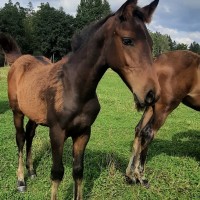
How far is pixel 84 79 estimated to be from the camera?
3.63 meters

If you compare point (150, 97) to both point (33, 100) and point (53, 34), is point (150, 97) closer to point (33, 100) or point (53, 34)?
point (33, 100)

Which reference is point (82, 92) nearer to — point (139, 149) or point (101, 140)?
point (139, 149)

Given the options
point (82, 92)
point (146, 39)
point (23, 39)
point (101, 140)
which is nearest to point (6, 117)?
point (101, 140)

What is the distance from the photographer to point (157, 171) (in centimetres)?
578

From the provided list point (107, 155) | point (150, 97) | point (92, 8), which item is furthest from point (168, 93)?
point (92, 8)

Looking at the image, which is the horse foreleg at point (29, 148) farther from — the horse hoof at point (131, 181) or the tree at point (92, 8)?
the tree at point (92, 8)

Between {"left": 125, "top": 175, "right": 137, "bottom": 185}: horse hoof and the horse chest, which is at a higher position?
the horse chest

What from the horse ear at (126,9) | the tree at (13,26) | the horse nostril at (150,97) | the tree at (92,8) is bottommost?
the horse nostril at (150,97)

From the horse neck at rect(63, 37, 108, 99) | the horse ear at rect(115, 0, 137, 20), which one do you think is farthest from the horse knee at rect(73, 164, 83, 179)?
the horse ear at rect(115, 0, 137, 20)

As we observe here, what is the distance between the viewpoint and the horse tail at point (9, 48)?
19.4 feet

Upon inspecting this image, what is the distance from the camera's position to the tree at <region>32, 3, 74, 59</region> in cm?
6209

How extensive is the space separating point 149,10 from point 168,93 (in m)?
2.97

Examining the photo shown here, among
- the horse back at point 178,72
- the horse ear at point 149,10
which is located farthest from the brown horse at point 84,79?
the horse back at point 178,72

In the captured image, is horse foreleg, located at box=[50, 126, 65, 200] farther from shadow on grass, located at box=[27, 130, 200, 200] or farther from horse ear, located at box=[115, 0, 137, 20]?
horse ear, located at box=[115, 0, 137, 20]
